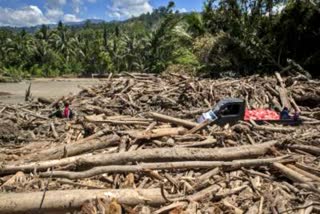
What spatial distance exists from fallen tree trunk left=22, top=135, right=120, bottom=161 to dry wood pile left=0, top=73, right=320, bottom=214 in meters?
0.02

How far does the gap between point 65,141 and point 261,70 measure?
55.6 ft

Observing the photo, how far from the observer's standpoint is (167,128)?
27.7 ft

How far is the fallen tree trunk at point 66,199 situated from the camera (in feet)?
18.8

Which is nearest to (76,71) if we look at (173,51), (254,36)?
(173,51)

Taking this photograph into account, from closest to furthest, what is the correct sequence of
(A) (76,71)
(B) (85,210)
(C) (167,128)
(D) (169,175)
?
(B) (85,210)
(D) (169,175)
(C) (167,128)
(A) (76,71)

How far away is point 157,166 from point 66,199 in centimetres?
148

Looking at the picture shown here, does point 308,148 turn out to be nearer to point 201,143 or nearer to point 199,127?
point 201,143

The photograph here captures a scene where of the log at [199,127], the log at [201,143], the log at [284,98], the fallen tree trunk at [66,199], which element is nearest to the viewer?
the fallen tree trunk at [66,199]

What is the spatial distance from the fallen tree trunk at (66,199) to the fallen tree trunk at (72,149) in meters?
1.42

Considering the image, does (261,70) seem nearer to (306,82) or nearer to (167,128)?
(306,82)

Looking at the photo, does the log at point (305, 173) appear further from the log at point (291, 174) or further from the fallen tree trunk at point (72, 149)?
the fallen tree trunk at point (72, 149)

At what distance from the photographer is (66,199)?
5762 millimetres

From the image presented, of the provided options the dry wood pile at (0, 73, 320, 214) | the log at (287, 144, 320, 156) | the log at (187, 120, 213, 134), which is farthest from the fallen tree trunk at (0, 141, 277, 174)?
the log at (187, 120, 213, 134)

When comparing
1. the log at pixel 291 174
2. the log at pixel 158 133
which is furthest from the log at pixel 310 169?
the log at pixel 158 133
